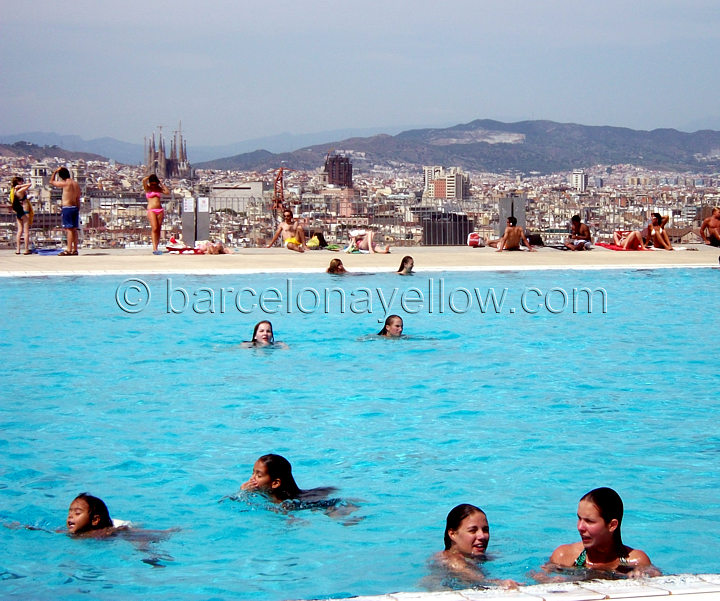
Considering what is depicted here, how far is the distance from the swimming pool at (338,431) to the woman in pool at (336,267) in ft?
2.26

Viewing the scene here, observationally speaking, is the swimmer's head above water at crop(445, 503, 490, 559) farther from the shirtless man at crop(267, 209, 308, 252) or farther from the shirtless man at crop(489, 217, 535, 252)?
the shirtless man at crop(489, 217, 535, 252)

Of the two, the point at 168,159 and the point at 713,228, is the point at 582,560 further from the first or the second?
the point at 168,159

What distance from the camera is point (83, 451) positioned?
639cm

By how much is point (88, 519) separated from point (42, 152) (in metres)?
81.7

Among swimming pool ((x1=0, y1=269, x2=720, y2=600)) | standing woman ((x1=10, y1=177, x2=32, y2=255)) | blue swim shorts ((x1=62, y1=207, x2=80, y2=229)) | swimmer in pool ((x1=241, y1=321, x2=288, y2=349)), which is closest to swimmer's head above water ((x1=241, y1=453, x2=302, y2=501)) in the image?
swimming pool ((x1=0, y1=269, x2=720, y2=600))

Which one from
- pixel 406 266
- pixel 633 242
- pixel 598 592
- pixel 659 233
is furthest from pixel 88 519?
pixel 659 233

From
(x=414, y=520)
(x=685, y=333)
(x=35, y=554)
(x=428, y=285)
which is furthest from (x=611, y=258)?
(x=35, y=554)

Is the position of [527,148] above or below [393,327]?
above

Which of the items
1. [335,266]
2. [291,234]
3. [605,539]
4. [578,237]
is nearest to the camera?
[605,539]

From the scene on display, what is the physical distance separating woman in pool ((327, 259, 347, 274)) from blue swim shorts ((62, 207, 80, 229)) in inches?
183

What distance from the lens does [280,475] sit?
16.7ft

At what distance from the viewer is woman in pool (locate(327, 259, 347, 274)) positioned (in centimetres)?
1341

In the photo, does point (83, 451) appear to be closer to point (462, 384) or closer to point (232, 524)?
point (232, 524)

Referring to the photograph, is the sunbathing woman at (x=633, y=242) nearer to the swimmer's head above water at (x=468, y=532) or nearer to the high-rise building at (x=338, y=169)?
the swimmer's head above water at (x=468, y=532)
